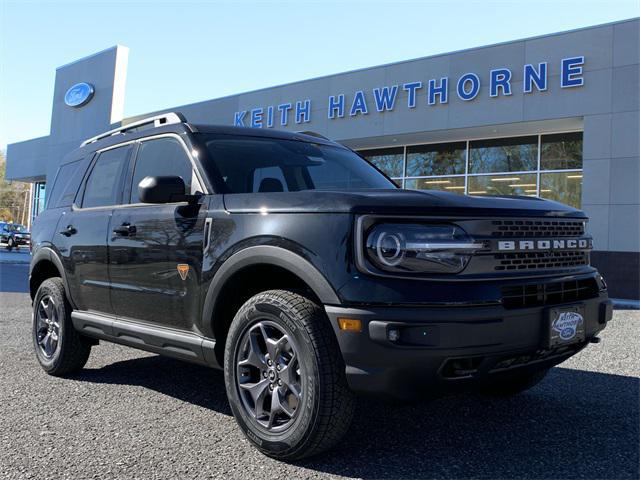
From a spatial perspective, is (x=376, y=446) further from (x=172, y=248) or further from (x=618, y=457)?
(x=172, y=248)

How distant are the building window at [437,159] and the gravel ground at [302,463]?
41.7 ft

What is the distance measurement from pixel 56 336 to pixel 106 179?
1.35 meters

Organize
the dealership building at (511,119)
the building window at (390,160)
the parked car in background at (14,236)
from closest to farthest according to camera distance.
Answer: the dealership building at (511,119)
the building window at (390,160)
the parked car in background at (14,236)

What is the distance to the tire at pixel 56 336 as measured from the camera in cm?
455

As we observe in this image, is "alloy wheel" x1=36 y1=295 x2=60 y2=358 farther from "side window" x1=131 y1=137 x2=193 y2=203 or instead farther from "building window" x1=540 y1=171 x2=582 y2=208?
"building window" x1=540 y1=171 x2=582 y2=208

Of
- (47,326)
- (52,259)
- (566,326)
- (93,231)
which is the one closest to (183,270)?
(93,231)

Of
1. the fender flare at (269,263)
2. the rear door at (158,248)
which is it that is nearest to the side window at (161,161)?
the rear door at (158,248)

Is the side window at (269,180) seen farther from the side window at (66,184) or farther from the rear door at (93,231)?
the side window at (66,184)

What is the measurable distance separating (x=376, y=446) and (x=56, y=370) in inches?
111

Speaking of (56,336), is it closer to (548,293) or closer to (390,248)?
(390,248)

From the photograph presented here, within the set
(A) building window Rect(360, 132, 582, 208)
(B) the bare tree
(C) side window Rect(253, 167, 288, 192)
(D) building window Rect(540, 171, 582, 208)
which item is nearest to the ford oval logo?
(A) building window Rect(360, 132, 582, 208)

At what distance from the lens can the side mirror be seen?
3.29 meters

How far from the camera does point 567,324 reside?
9.53ft

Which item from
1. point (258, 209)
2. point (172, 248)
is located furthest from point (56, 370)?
point (258, 209)
